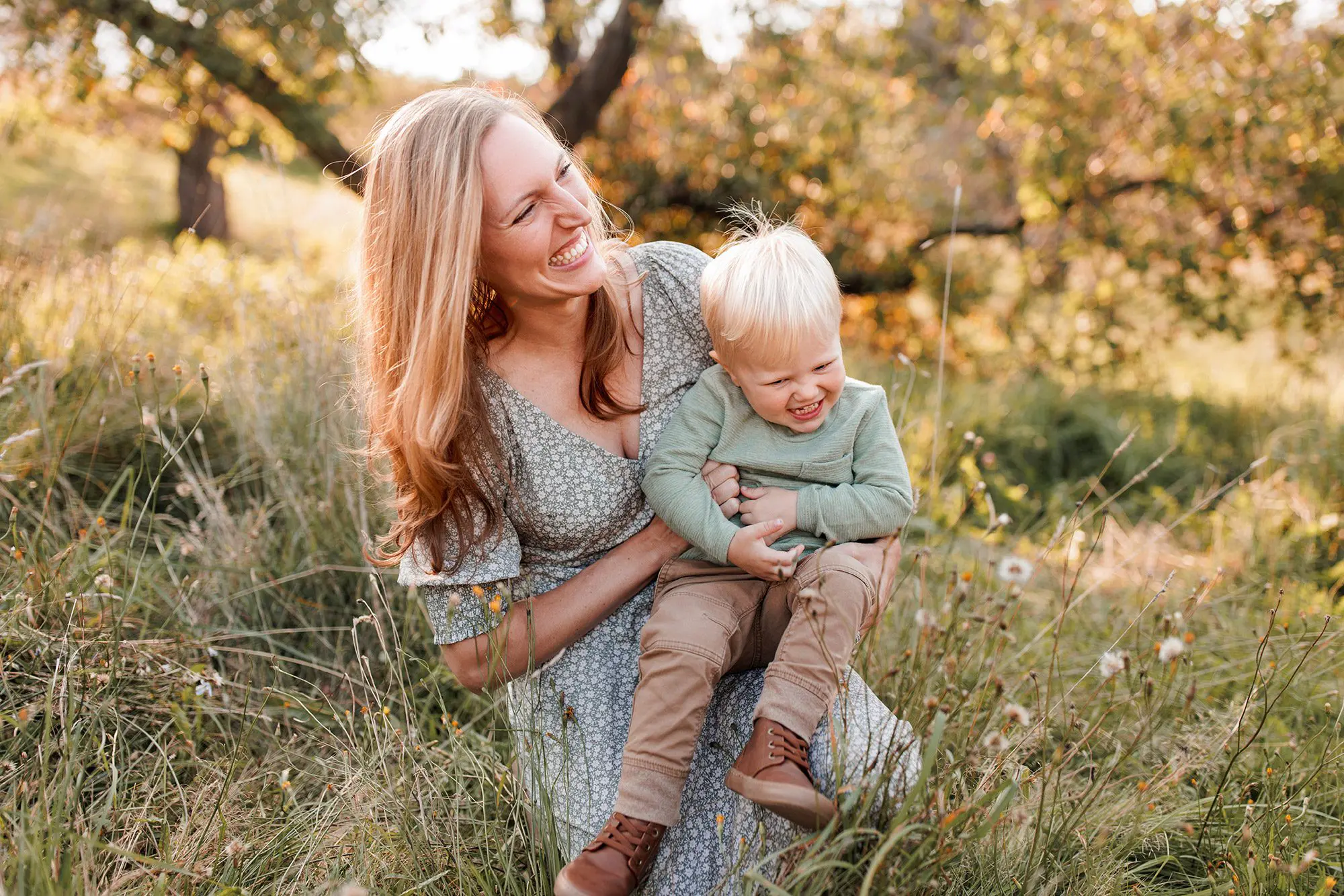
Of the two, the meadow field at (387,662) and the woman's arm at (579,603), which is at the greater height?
the woman's arm at (579,603)

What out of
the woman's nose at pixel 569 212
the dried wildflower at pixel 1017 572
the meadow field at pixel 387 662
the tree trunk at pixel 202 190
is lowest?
the tree trunk at pixel 202 190

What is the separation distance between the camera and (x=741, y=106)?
653 centimetres

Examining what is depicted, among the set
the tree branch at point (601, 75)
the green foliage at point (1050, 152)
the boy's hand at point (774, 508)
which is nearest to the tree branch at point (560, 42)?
the tree branch at point (601, 75)

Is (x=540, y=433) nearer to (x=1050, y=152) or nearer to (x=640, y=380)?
(x=640, y=380)

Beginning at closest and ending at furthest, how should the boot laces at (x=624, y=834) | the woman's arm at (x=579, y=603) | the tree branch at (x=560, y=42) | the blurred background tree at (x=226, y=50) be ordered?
the boot laces at (x=624, y=834), the woman's arm at (x=579, y=603), the blurred background tree at (x=226, y=50), the tree branch at (x=560, y=42)

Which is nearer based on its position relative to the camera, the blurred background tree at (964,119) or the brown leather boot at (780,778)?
the brown leather boot at (780,778)

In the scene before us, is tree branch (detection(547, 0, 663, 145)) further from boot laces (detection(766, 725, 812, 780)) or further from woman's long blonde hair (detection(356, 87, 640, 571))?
boot laces (detection(766, 725, 812, 780))

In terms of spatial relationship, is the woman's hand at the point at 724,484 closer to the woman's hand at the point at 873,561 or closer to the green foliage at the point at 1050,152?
the woman's hand at the point at 873,561

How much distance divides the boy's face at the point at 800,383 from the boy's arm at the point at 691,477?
11 cm

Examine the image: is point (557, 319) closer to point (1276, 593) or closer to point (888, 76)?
point (1276, 593)

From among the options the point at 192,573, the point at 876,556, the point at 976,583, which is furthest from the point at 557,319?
the point at 976,583

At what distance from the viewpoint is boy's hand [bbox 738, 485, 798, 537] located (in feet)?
6.57

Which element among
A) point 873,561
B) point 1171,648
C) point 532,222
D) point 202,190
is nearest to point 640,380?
point 532,222

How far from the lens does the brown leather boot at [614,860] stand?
1.66m
